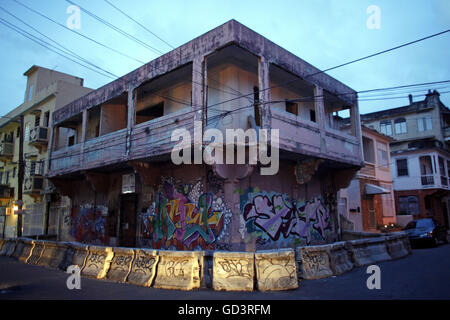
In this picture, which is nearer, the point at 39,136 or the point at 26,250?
the point at 26,250

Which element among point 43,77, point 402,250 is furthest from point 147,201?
point 43,77

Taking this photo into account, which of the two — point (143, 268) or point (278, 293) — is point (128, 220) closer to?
point (143, 268)

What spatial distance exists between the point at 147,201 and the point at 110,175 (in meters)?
3.49

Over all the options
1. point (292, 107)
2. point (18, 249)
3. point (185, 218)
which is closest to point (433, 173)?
point (292, 107)

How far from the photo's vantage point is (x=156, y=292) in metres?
6.82

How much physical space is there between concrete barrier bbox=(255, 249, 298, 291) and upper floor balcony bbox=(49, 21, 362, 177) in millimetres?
4038

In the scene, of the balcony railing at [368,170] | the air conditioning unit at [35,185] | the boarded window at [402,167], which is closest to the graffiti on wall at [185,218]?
the air conditioning unit at [35,185]

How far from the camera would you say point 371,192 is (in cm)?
2067

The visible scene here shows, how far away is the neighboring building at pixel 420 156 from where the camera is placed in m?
27.0

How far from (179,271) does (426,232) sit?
49.2 feet

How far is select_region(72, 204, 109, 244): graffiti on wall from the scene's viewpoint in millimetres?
15734

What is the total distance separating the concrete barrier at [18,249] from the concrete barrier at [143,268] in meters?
8.36

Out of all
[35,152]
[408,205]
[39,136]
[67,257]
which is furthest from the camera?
[408,205]
